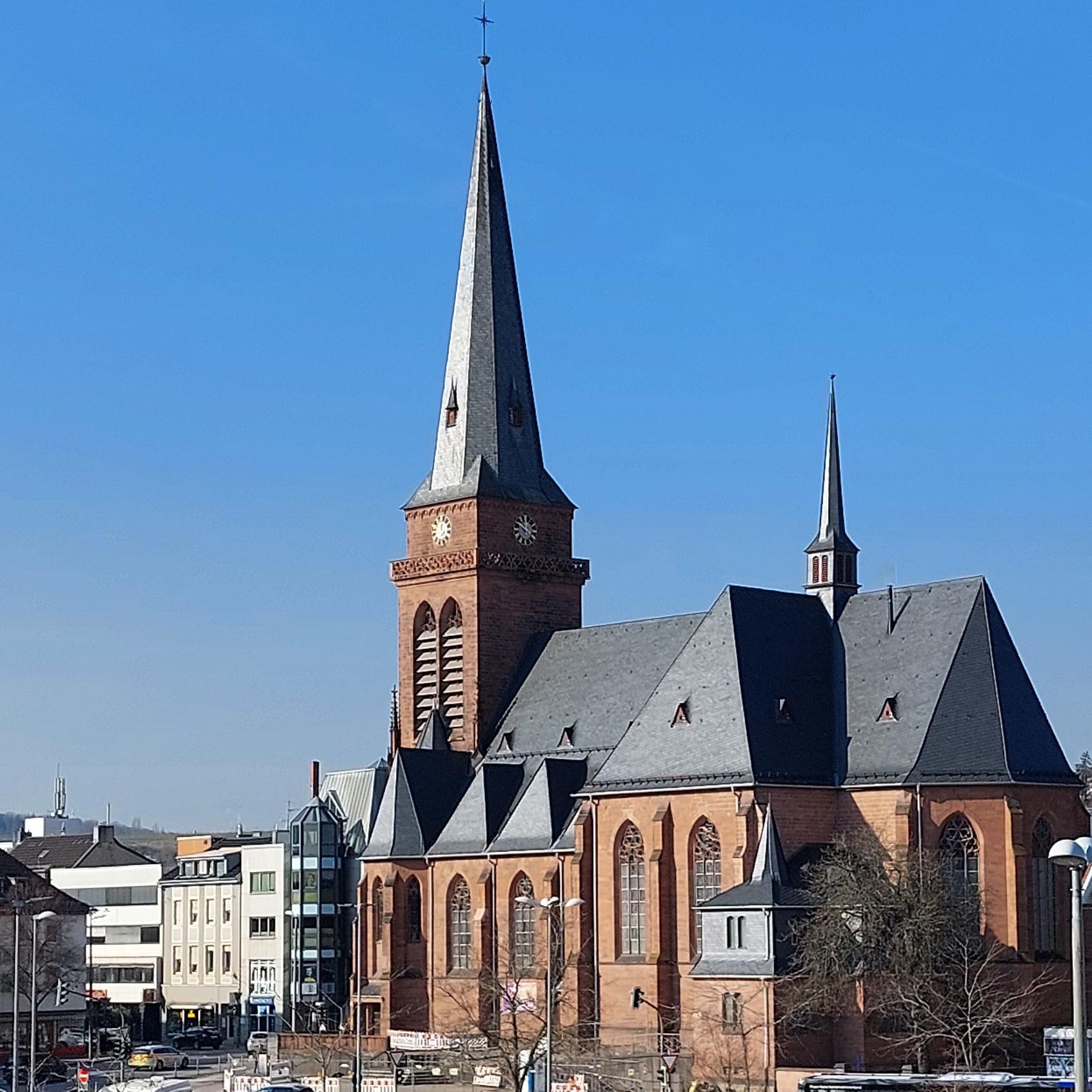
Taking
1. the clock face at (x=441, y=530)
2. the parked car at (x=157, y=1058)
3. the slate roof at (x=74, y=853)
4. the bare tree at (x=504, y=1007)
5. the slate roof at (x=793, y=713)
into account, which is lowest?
the parked car at (x=157, y=1058)

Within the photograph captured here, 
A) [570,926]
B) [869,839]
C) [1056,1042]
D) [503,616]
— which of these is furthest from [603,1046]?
[503,616]

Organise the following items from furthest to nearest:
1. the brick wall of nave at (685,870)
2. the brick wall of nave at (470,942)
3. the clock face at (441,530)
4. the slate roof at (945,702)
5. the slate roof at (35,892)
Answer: the slate roof at (35,892) → the clock face at (441,530) → the brick wall of nave at (470,942) → the slate roof at (945,702) → the brick wall of nave at (685,870)

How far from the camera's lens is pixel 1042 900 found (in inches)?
2729

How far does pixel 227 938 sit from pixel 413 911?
34962 mm

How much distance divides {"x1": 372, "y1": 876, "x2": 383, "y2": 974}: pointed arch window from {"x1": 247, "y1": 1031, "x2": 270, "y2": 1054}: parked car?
5243mm

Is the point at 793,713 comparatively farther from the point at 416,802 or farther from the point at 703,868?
the point at 416,802

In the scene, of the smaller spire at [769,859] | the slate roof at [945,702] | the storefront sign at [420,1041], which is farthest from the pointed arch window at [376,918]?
the slate roof at [945,702]

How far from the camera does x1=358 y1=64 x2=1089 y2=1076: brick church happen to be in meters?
69.4

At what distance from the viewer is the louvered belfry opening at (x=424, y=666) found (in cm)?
9306

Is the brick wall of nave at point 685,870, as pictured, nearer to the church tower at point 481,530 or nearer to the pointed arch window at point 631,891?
the pointed arch window at point 631,891

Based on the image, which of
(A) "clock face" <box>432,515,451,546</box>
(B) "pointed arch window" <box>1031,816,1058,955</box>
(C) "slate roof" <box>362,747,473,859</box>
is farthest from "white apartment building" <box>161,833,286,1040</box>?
(B) "pointed arch window" <box>1031,816,1058,955</box>

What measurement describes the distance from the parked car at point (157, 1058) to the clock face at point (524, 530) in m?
26.1

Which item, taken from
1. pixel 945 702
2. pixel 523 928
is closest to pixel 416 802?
pixel 523 928

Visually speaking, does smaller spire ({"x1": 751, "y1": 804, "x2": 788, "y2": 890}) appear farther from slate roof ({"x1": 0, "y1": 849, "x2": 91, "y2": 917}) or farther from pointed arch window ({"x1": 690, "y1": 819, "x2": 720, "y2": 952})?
slate roof ({"x1": 0, "y1": 849, "x2": 91, "y2": 917})
